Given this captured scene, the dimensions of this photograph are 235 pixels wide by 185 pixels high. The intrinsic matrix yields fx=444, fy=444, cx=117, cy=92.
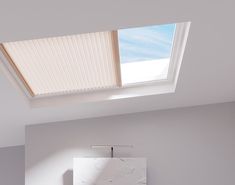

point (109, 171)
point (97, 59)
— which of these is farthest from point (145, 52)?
point (109, 171)

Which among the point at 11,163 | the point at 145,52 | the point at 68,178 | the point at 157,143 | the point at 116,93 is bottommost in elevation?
the point at 68,178

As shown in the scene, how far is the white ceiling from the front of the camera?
3348 millimetres

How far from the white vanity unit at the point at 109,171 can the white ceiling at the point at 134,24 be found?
65 centimetres

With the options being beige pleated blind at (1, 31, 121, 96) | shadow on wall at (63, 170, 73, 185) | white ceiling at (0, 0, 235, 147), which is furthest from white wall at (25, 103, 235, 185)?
beige pleated blind at (1, 31, 121, 96)

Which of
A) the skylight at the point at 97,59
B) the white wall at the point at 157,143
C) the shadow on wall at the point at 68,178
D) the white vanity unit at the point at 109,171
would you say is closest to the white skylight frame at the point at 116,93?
the skylight at the point at 97,59

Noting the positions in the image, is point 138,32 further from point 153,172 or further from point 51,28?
point 153,172

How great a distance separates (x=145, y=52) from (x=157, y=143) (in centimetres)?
151

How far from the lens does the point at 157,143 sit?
5.96 metres

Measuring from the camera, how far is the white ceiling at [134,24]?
3.35m

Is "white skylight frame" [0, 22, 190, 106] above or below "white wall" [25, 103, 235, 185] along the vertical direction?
above

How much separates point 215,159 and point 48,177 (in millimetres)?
2226

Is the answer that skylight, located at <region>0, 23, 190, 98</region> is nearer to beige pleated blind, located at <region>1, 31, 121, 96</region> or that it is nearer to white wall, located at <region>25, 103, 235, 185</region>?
beige pleated blind, located at <region>1, 31, 121, 96</region>

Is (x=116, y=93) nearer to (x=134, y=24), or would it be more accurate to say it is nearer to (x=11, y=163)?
(x=134, y=24)

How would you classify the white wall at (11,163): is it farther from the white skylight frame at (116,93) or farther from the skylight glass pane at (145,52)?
the skylight glass pane at (145,52)
